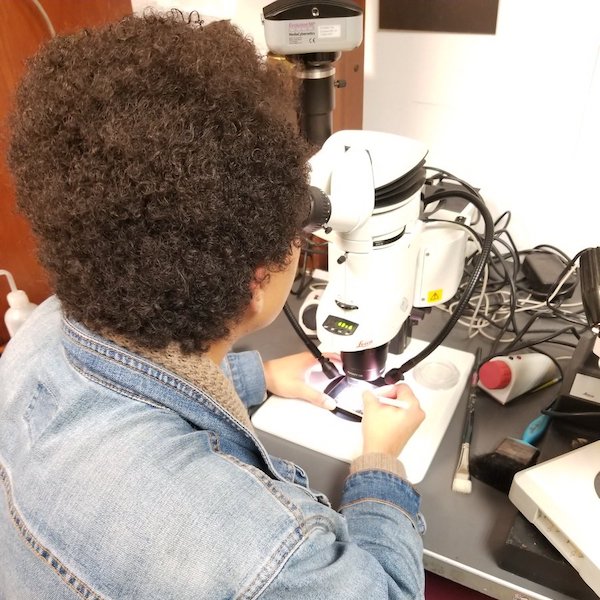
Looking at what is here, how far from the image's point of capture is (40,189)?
498 millimetres

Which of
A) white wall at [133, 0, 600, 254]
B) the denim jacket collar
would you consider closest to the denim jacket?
the denim jacket collar

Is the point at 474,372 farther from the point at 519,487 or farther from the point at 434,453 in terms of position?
the point at 519,487

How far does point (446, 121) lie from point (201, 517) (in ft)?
3.68

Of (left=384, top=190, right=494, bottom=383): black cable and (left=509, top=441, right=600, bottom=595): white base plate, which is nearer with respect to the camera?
(left=509, top=441, right=600, bottom=595): white base plate

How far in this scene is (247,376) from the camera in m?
1.00

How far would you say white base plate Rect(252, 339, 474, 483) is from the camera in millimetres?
901

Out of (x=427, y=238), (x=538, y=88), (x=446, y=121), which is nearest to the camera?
(x=427, y=238)

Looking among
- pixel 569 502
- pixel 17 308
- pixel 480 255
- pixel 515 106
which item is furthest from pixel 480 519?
pixel 17 308

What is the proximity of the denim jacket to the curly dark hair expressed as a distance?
3.2 inches

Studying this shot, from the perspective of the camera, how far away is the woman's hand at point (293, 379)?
1006 mm

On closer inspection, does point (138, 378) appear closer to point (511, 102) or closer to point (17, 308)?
point (17, 308)

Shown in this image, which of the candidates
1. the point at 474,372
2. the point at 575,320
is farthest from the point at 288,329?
the point at 575,320

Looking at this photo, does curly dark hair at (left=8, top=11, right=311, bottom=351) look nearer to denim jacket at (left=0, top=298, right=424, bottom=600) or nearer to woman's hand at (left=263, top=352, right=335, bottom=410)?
denim jacket at (left=0, top=298, right=424, bottom=600)

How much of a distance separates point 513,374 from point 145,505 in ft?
2.34
